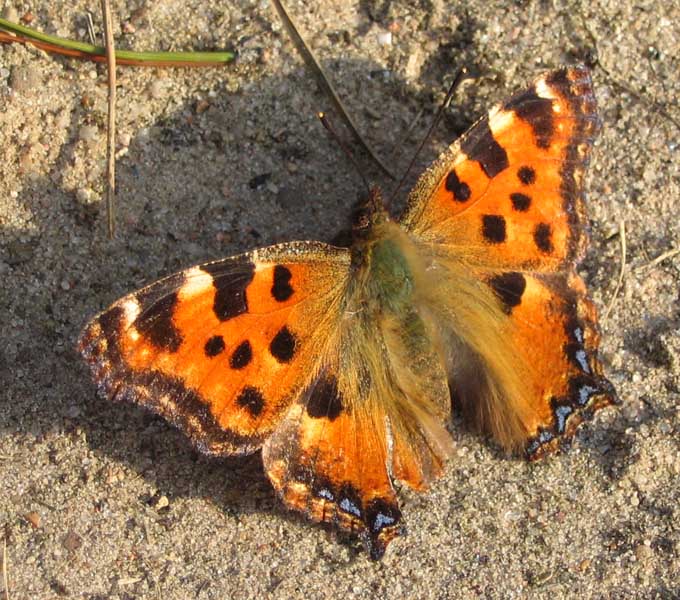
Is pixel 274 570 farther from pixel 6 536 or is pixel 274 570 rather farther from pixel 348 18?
pixel 348 18

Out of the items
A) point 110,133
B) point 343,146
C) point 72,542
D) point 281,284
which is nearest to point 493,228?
point 343,146

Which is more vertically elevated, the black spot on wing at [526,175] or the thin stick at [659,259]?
the black spot on wing at [526,175]

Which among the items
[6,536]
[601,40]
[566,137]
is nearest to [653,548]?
[566,137]

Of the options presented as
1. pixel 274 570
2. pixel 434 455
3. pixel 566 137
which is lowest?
pixel 274 570

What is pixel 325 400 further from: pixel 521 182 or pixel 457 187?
pixel 521 182

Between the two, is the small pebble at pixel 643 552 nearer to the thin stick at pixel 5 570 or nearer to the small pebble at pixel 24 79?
the thin stick at pixel 5 570

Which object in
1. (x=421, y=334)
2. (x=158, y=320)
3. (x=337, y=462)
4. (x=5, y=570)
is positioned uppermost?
(x=421, y=334)

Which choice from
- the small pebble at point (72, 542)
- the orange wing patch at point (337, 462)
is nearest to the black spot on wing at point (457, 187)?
the orange wing patch at point (337, 462)

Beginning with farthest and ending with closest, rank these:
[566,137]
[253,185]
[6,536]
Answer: [253,185] → [6,536] → [566,137]
